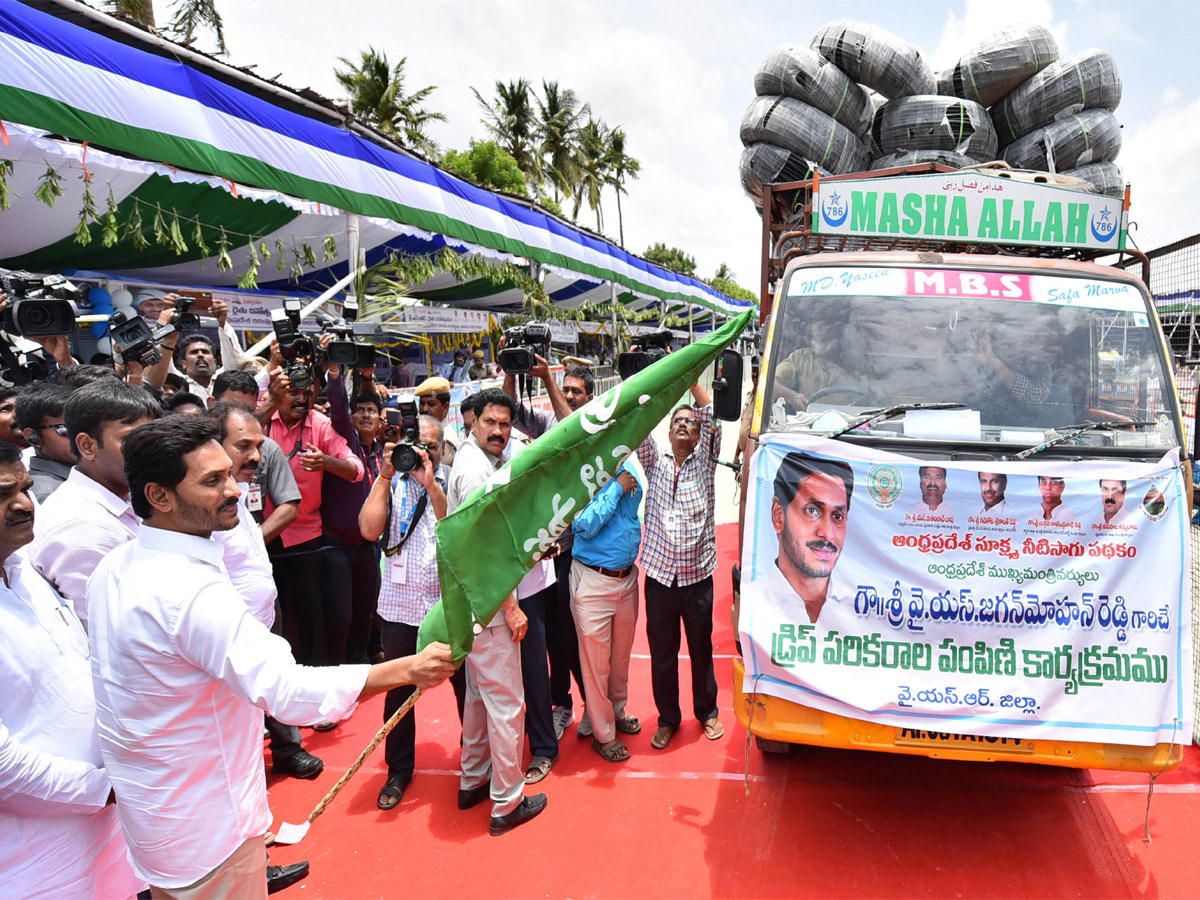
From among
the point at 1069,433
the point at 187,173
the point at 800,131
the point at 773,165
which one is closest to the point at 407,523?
the point at 1069,433

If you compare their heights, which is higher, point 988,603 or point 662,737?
point 988,603

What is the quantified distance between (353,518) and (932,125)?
6.42 metres

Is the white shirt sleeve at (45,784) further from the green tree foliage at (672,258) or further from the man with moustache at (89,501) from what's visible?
the green tree foliage at (672,258)

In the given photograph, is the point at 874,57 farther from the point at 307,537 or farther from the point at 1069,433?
the point at 307,537

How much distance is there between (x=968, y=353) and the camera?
3.21 m

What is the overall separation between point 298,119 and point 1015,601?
7760 mm

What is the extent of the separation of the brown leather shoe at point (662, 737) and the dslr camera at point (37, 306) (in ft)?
12.4

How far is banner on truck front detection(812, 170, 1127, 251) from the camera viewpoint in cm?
387

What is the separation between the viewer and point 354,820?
10.9 feet

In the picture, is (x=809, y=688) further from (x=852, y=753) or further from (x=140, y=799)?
(x=140, y=799)

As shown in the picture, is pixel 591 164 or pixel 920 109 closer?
pixel 920 109

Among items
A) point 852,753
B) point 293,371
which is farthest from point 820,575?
point 293,371

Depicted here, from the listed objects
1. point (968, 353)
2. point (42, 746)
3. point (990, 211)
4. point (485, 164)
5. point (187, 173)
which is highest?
point (485, 164)

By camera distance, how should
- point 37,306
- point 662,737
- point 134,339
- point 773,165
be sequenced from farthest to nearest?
point 773,165 → point 134,339 → point 662,737 → point 37,306
